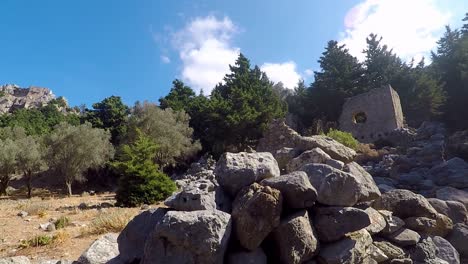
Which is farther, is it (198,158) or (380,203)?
(198,158)

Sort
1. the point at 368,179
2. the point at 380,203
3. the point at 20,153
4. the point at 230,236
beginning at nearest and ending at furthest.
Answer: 1. the point at 230,236
2. the point at 368,179
3. the point at 380,203
4. the point at 20,153

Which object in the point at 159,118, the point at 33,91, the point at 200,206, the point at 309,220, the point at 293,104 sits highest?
the point at 33,91

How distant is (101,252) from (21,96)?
108852 mm

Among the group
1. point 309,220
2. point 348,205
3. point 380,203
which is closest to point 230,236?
point 309,220

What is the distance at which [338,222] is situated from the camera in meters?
4.65

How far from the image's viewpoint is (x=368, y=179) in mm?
5938

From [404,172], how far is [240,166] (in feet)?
38.4

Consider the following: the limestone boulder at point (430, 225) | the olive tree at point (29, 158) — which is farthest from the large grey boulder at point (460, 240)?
the olive tree at point (29, 158)

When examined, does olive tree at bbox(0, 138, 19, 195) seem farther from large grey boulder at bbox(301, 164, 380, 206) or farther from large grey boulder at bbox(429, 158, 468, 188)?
large grey boulder at bbox(429, 158, 468, 188)

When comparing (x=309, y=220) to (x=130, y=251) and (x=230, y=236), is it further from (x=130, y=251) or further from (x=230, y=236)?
(x=130, y=251)

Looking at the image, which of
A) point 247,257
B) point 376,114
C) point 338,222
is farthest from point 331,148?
point 376,114

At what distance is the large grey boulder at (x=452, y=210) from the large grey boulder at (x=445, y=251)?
1.66m

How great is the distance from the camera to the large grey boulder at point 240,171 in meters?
5.02

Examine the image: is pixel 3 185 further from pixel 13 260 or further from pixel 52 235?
pixel 13 260
